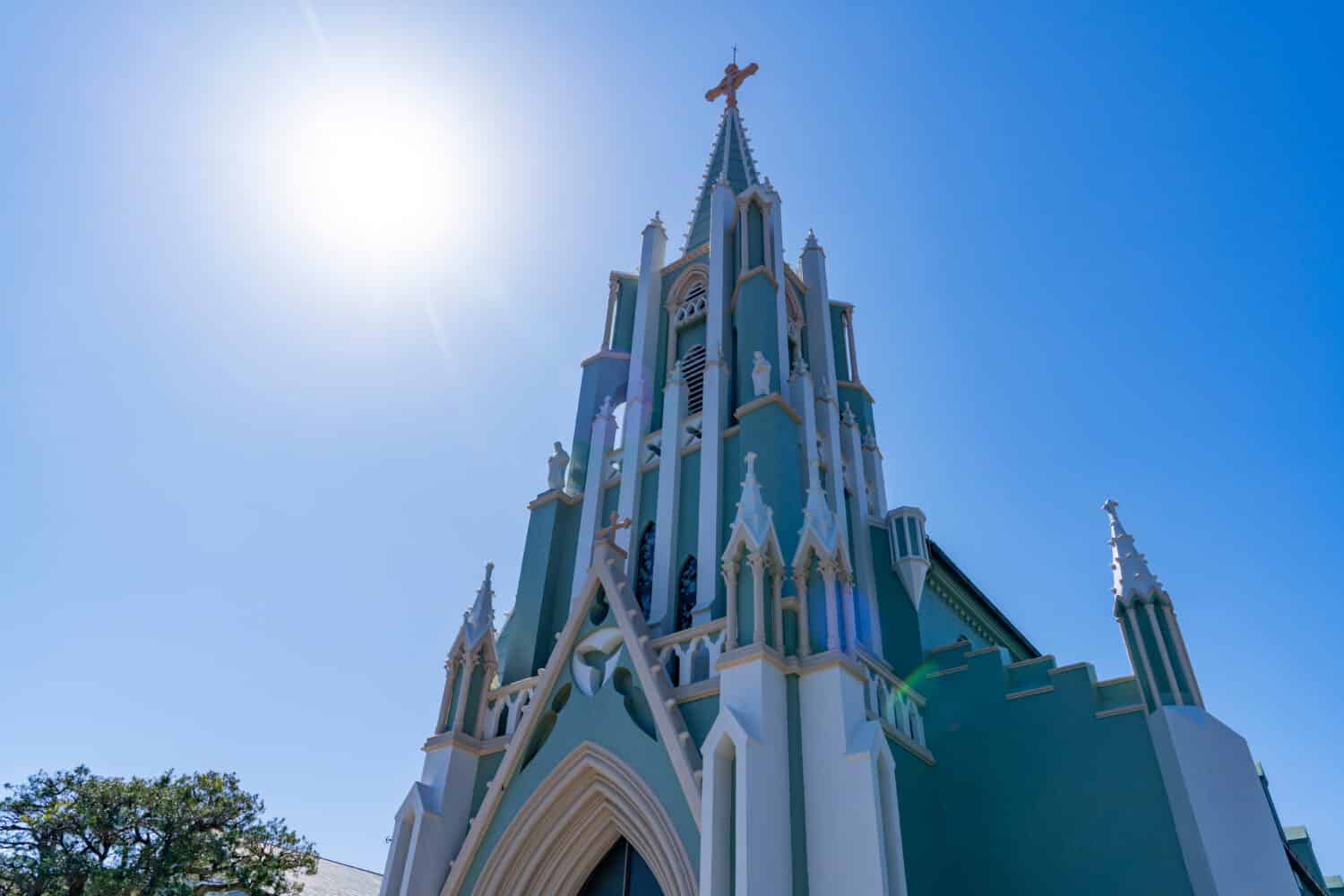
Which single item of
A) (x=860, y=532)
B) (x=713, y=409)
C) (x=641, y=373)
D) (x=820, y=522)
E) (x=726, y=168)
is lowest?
(x=820, y=522)

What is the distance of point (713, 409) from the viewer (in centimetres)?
1727

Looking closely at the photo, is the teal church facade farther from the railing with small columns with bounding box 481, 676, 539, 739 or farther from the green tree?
the green tree

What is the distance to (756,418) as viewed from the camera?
630 inches

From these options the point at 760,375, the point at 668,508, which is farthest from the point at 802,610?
the point at 760,375

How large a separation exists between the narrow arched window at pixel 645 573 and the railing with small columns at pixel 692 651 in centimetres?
181

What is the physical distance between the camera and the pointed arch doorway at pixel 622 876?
42.4 ft

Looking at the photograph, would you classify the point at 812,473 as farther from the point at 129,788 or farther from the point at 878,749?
the point at 129,788

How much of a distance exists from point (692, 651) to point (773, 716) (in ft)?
7.61


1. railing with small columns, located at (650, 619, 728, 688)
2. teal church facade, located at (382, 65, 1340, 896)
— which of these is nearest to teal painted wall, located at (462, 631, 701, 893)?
teal church facade, located at (382, 65, 1340, 896)

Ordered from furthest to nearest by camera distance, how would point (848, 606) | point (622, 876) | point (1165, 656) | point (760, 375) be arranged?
point (760, 375) < point (1165, 656) < point (622, 876) < point (848, 606)

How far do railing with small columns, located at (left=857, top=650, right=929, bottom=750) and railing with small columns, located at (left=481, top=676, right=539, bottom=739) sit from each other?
5443mm

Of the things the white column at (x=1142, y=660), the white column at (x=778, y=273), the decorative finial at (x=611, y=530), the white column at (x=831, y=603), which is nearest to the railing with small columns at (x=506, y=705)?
the decorative finial at (x=611, y=530)

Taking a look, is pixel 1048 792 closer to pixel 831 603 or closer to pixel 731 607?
pixel 831 603

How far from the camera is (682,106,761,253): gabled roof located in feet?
76.7
